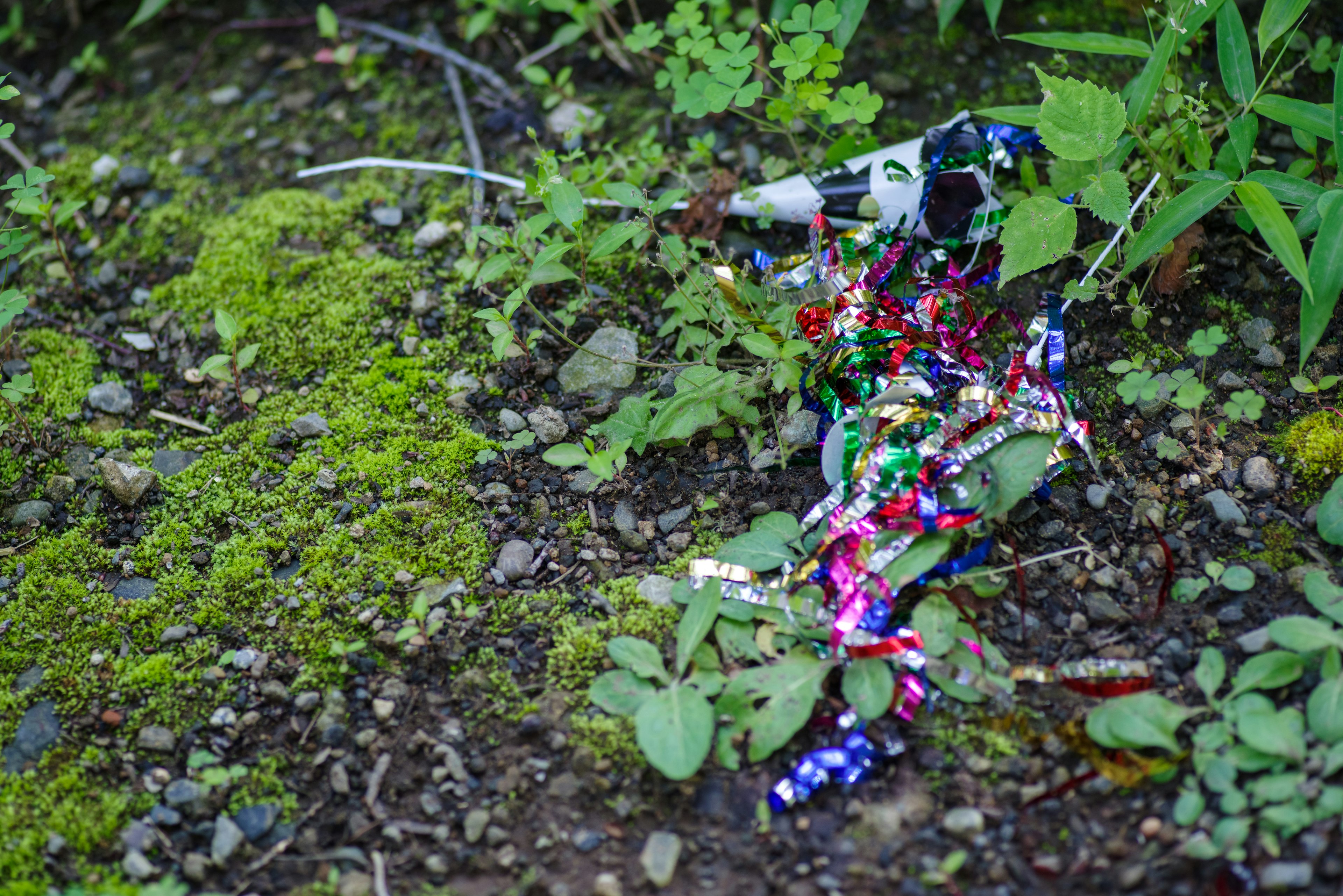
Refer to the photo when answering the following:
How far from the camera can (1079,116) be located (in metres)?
2.27

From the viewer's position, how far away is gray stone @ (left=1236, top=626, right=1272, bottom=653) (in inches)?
75.0

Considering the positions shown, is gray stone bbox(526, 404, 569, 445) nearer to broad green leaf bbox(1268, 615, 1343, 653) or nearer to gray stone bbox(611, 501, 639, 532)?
gray stone bbox(611, 501, 639, 532)

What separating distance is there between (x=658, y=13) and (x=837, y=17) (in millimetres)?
1045

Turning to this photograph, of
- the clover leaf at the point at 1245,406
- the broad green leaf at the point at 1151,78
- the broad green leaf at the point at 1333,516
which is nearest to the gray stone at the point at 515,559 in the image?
the clover leaf at the point at 1245,406

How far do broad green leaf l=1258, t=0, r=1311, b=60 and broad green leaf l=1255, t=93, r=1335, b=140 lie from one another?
0.12 m

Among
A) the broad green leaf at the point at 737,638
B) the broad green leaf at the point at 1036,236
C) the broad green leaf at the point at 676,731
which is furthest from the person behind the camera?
the broad green leaf at the point at 1036,236

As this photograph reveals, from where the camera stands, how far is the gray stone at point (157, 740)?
196 centimetres

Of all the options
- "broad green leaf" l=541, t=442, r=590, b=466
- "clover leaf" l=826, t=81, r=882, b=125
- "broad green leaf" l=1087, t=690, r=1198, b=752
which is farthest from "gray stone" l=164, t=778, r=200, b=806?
"clover leaf" l=826, t=81, r=882, b=125

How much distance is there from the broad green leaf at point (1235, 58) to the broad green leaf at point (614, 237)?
158 centimetres

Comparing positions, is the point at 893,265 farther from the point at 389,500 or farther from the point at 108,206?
the point at 108,206

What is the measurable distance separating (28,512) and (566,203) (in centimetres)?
160

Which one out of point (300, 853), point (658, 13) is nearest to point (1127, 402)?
point (300, 853)

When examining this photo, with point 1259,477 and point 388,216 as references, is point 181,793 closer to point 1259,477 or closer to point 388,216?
point 388,216

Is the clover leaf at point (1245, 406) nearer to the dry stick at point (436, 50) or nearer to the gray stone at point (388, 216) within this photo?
the gray stone at point (388, 216)
